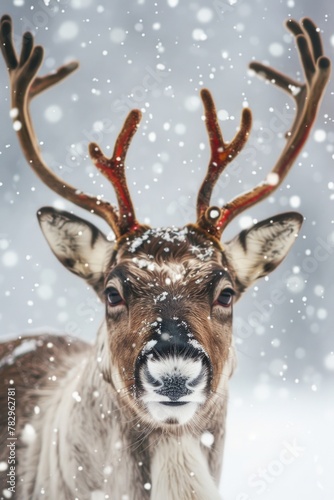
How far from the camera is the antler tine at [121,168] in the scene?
1730mm

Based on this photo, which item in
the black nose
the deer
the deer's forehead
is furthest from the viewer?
the deer's forehead

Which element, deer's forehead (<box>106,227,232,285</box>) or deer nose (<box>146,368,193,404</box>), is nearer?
deer nose (<box>146,368,193,404</box>)

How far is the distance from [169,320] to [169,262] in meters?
0.20

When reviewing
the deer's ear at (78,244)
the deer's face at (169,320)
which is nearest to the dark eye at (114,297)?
the deer's face at (169,320)

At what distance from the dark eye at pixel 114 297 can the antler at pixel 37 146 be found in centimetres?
21

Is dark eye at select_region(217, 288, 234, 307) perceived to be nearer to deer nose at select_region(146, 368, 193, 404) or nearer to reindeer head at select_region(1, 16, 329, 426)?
reindeer head at select_region(1, 16, 329, 426)

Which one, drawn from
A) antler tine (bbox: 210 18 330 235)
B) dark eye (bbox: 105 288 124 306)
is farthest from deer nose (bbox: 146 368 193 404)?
antler tine (bbox: 210 18 330 235)

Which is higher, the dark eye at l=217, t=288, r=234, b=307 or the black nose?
the dark eye at l=217, t=288, r=234, b=307

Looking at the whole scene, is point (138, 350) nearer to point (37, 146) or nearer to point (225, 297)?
point (225, 297)

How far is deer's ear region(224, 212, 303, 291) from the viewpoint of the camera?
1.79m

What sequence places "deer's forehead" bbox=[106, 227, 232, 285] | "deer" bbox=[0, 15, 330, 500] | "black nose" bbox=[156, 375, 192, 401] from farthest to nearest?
"deer's forehead" bbox=[106, 227, 232, 285]
"deer" bbox=[0, 15, 330, 500]
"black nose" bbox=[156, 375, 192, 401]

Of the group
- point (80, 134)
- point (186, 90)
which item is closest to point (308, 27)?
point (186, 90)

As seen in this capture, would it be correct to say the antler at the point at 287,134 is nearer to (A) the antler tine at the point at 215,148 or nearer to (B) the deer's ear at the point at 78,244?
(A) the antler tine at the point at 215,148

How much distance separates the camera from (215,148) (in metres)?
1.83
